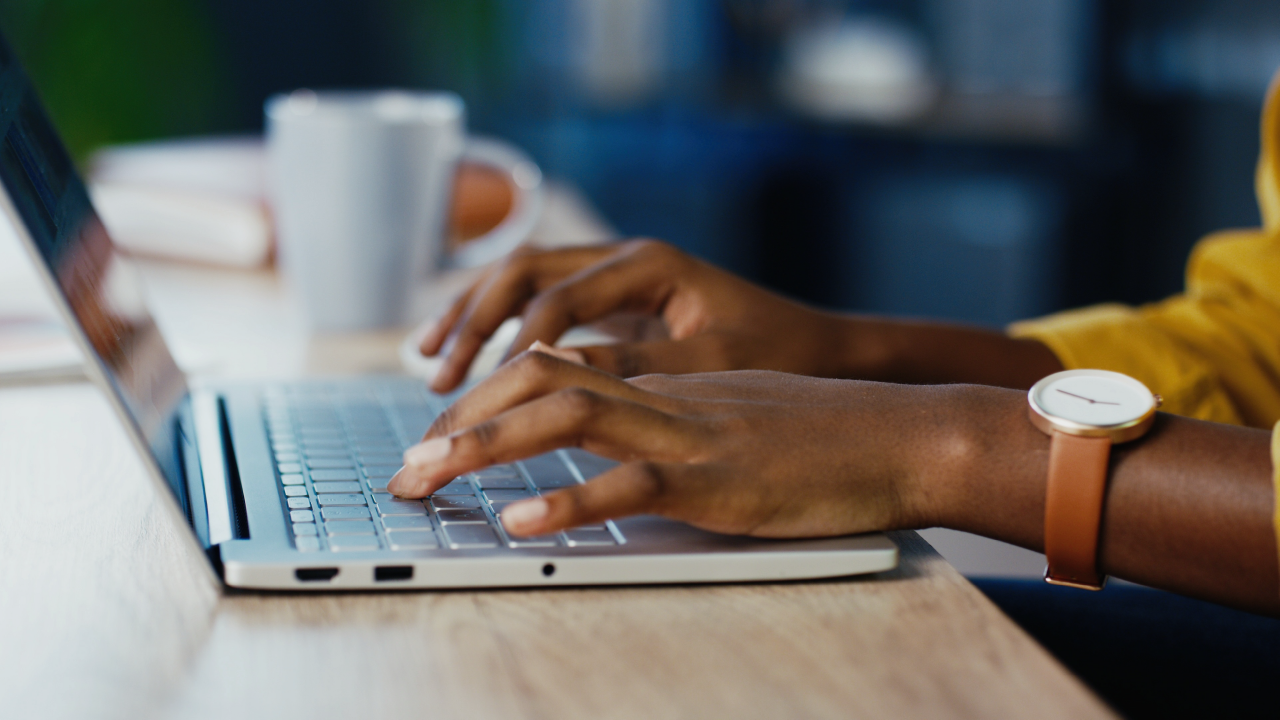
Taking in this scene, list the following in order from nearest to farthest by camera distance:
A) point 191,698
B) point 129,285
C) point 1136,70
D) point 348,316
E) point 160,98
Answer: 1. point 191,698
2. point 129,285
3. point 348,316
4. point 1136,70
5. point 160,98

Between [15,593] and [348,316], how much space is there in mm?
469

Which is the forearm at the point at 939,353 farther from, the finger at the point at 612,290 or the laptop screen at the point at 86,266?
the laptop screen at the point at 86,266

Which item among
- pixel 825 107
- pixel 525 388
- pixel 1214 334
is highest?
pixel 525 388

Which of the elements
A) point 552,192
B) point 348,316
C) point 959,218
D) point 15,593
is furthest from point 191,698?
point 959,218

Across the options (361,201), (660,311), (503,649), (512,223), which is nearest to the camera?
(503,649)

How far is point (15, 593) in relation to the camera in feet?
1.32

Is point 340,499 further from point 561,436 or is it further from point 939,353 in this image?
point 939,353

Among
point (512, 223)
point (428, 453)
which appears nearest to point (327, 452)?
point (428, 453)

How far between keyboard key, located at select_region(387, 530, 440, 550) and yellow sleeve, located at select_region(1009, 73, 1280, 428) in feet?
1.48

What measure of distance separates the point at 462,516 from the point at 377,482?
0.19ft

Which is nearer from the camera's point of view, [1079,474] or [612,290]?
[1079,474]

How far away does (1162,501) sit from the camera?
0.43 m

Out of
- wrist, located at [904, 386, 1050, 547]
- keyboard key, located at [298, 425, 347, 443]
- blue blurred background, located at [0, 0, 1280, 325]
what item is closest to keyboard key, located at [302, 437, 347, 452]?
keyboard key, located at [298, 425, 347, 443]

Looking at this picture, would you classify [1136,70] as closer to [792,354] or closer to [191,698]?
[792,354]
